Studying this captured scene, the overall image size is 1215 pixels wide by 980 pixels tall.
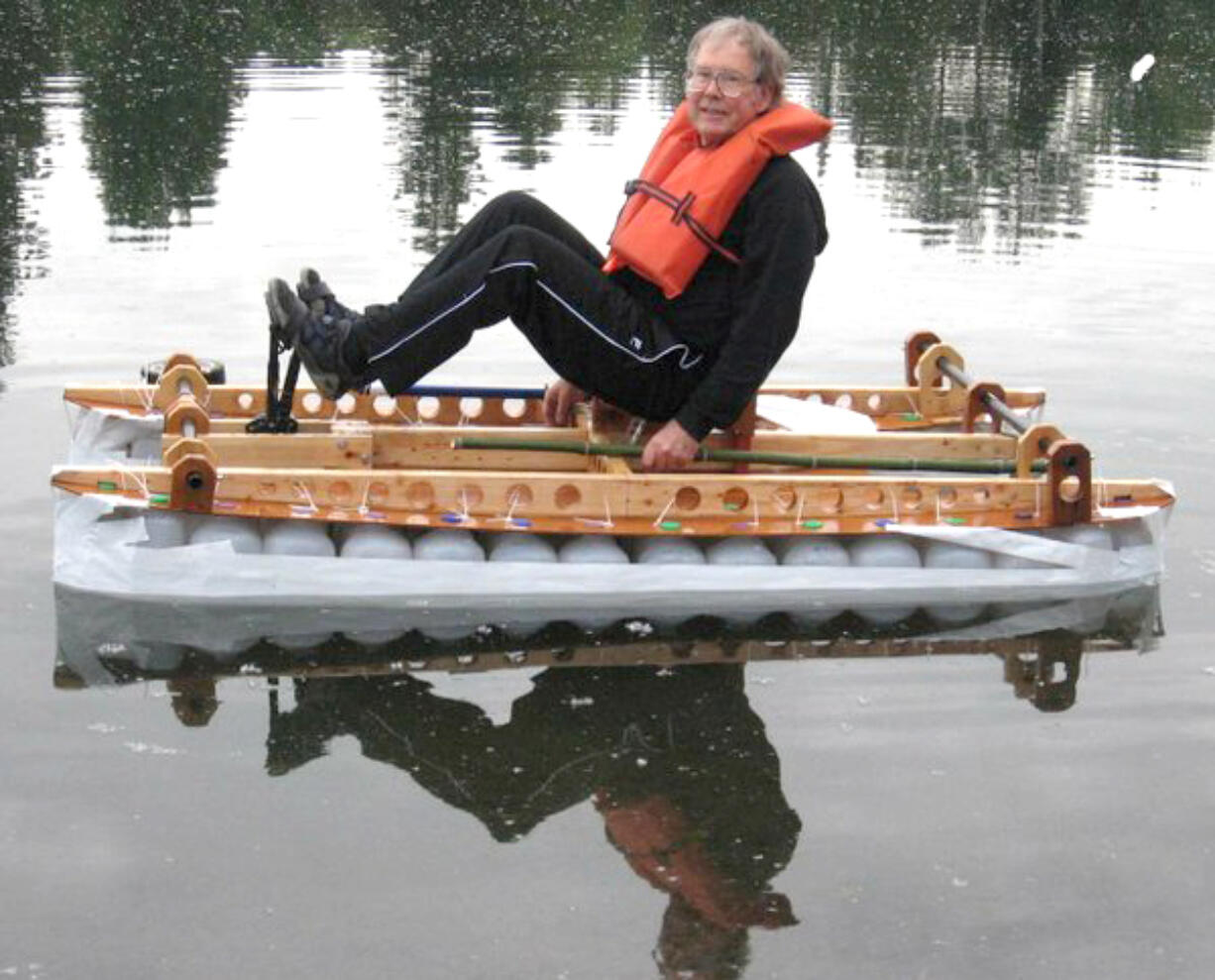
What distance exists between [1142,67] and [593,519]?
56.7 feet

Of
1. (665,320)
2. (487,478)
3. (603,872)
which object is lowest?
(603,872)

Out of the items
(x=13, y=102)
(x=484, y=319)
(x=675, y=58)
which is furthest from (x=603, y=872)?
(x=675, y=58)

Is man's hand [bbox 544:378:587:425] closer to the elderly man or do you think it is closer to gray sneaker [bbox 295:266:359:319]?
the elderly man

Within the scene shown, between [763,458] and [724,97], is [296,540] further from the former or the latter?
[724,97]

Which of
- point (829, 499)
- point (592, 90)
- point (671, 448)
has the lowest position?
point (829, 499)

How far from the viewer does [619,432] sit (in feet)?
22.1

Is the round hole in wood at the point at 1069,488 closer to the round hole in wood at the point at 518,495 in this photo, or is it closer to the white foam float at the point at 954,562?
the white foam float at the point at 954,562

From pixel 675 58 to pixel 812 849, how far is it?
17.9m

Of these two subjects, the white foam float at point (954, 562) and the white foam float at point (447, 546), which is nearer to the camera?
the white foam float at point (447, 546)

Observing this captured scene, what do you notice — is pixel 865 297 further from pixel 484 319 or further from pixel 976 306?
pixel 484 319

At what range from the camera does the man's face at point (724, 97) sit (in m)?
6.28

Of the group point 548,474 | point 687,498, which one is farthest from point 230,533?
point 687,498

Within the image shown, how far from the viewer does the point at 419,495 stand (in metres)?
6.21

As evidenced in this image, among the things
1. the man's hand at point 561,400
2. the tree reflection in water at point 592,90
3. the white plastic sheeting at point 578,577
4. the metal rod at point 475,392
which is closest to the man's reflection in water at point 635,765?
the white plastic sheeting at point 578,577
